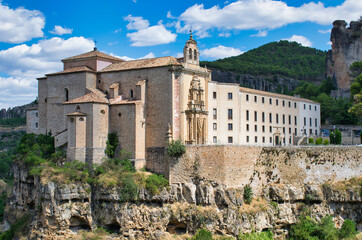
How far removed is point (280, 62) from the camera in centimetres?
15500

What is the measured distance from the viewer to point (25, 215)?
5459cm

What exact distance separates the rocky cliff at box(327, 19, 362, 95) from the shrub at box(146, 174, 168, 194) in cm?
5818

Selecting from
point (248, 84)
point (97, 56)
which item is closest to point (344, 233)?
point (97, 56)

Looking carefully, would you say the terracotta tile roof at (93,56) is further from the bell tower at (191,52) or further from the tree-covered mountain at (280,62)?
the tree-covered mountain at (280,62)

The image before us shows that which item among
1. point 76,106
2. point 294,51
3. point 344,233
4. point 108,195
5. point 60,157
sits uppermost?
point 294,51

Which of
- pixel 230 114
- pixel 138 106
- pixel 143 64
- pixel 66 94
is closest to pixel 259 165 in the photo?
pixel 230 114

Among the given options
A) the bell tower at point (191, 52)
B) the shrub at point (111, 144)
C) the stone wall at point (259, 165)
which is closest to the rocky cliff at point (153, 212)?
the stone wall at point (259, 165)

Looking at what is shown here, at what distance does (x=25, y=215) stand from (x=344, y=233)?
35.3 meters

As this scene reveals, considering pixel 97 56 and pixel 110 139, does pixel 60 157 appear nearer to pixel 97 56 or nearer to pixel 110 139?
pixel 110 139

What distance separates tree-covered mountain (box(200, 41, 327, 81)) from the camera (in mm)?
129625

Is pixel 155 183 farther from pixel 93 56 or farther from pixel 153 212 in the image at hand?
pixel 93 56

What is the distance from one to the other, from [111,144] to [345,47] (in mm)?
62825

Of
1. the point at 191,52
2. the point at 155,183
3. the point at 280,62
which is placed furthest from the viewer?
the point at 280,62

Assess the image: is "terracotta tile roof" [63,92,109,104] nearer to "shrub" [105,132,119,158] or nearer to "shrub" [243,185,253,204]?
"shrub" [105,132,119,158]
